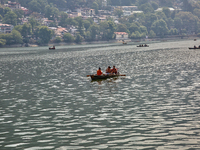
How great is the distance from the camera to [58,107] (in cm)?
2998

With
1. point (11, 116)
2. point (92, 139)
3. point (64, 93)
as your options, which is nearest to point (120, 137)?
point (92, 139)

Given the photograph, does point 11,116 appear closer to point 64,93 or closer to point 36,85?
point 64,93

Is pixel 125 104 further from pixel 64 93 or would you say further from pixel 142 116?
pixel 64 93

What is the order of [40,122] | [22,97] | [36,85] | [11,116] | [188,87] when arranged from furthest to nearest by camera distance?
[36,85]
[188,87]
[22,97]
[11,116]
[40,122]

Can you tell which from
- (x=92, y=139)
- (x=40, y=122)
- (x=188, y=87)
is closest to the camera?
(x=92, y=139)

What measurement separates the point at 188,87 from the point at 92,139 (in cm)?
2142

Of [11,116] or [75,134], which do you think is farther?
[11,116]

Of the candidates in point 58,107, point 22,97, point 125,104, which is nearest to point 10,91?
point 22,97

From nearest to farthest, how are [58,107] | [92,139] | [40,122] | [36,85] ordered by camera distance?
[92,139] < [40,122] < [58,107] < [36,85]

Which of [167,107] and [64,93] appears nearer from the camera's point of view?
[167,107]

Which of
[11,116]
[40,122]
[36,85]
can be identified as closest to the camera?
[40,122]

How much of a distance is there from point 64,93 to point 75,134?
16.7m

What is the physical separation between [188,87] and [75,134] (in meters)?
21.1

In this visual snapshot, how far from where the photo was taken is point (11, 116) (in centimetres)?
2706
